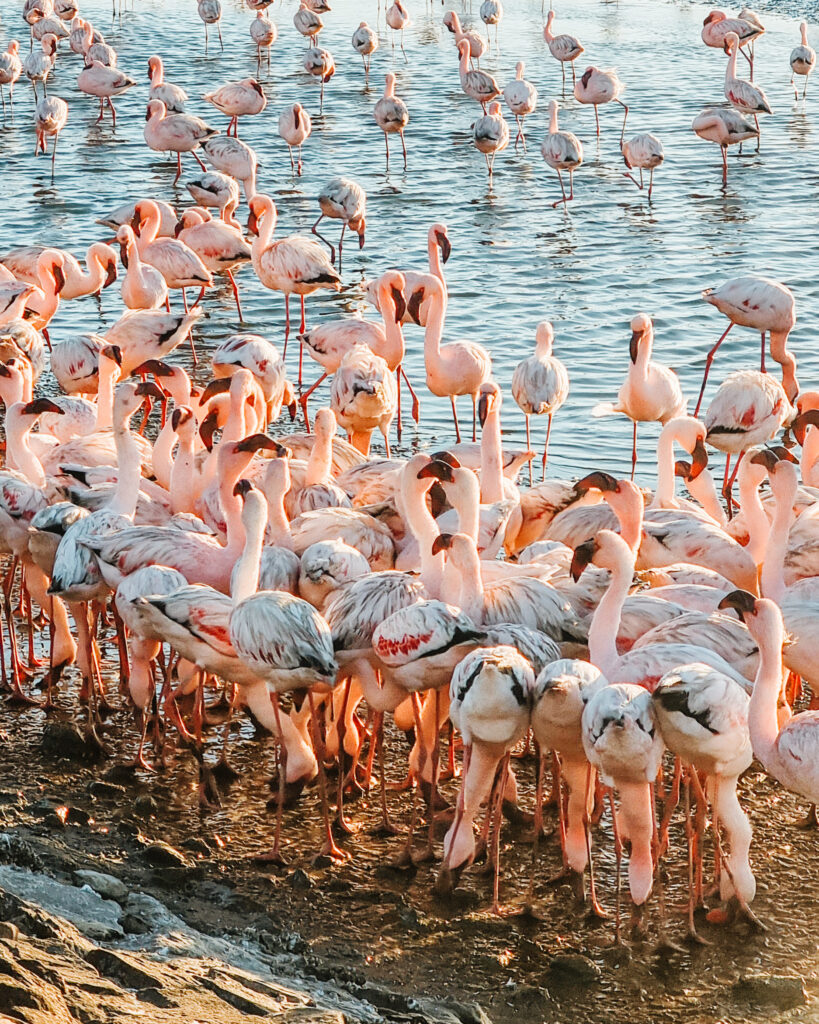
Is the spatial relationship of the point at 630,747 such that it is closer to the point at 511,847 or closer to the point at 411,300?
the point at 511,847

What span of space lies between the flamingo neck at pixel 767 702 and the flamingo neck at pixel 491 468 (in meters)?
2.64

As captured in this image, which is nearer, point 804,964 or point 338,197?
point 804,964

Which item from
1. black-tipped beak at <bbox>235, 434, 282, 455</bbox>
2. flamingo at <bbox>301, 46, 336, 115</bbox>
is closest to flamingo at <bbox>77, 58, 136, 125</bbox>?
flamingo at <bbox>301, 46, 336, 115</bbox>

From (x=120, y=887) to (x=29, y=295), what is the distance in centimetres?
705

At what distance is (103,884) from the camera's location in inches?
193

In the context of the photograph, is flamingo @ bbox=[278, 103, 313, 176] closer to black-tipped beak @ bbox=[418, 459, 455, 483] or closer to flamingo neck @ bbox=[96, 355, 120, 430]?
flamingo neck @ bbox=[96, 355, 120, 430]

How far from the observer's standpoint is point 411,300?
10.4 m

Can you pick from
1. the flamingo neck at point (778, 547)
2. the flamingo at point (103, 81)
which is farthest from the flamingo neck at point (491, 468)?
the flamingo at point (103, 81)

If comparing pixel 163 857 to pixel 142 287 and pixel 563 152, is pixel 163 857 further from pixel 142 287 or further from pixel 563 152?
pixel 563 152

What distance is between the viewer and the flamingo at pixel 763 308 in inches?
417

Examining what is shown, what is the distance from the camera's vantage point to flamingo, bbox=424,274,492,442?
1013 centimetres

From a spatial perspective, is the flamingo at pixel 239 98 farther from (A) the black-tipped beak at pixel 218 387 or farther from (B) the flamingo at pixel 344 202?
(A) the black-tipped beak at pixel 218 387

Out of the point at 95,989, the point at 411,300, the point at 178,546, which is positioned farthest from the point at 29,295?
the point at 95,989

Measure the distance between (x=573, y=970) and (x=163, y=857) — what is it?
159 centimetres
